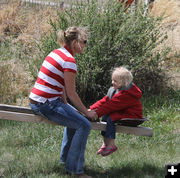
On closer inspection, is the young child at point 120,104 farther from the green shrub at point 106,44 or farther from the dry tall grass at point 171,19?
the dry tall grass at point 171,19

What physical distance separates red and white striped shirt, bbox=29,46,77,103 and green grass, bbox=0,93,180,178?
35.4 inches

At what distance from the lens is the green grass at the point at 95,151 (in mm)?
4223

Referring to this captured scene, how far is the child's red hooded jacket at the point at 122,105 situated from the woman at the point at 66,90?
0.26 m

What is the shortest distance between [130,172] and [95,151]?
0.83 m

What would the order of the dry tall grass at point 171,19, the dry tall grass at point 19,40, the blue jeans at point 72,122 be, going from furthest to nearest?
1. the dry tall grass at point 171,19
2. the dry tall grass at point 19,40
3. the blue jeans at point 72,122

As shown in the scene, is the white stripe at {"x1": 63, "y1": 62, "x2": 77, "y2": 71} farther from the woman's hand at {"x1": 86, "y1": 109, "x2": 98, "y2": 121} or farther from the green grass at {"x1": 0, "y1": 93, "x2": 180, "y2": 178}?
the green grass at {"x1": 0, "y1": 93, "x2": 180, "y2": 178}

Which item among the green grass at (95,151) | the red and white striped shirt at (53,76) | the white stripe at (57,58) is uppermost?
the white stripe at (57,58)

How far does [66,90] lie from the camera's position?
3.65 m

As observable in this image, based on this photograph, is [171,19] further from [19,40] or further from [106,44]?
[19,40]

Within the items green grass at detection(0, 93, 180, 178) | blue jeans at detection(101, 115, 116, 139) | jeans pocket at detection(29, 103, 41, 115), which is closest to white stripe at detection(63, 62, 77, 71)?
jeans pocket at detection(29, 103, 41, 115)

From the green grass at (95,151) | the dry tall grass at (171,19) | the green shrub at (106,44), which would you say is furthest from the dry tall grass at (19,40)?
the dry tall grass at (171,19)

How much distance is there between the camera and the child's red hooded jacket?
399 centimetres

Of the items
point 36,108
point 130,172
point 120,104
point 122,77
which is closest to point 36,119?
point 36,108

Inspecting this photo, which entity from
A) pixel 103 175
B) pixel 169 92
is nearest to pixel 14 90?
pixel 169 92
